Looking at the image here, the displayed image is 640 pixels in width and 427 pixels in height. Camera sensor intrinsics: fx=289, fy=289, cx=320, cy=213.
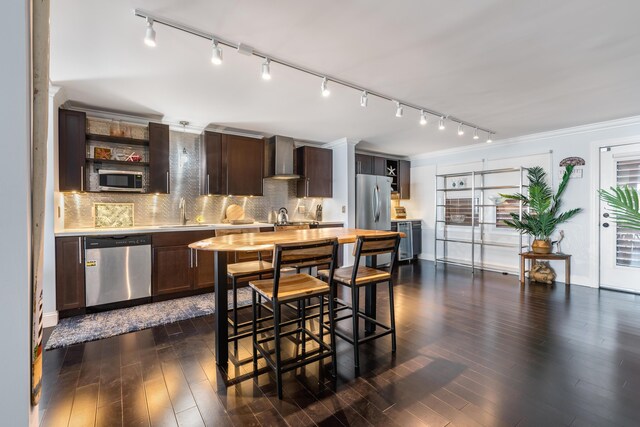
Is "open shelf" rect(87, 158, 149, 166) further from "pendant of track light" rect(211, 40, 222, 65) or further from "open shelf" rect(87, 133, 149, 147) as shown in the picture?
"pendant of track light" rect(211, 40, 222, 65)

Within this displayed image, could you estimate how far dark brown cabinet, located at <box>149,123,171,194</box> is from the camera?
3.85 m

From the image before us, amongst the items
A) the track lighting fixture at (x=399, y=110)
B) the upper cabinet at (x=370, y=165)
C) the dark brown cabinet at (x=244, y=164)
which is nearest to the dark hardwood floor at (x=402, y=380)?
the dark brown cabinet at (x=244, y=164)

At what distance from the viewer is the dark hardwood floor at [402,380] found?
1662 millimetres

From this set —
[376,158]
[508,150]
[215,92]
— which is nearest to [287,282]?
[215,92]

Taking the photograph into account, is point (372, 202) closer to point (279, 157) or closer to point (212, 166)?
point (279, 157)

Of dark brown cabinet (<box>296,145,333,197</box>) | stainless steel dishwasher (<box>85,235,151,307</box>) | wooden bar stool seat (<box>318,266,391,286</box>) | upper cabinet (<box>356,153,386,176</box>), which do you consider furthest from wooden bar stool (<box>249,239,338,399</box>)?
upper cabinet (<box>356,153,386,176</box>)

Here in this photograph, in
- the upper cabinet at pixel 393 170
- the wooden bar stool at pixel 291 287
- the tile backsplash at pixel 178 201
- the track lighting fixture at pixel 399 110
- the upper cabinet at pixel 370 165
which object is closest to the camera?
the wooden bar stool at pixel 291 287

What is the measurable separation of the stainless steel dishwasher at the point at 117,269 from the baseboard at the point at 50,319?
0.92 ft

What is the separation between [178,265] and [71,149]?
179 centimetres

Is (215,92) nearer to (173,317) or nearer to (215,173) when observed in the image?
(215,173)

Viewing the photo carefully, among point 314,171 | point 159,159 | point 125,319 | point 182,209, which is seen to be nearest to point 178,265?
point 125,319

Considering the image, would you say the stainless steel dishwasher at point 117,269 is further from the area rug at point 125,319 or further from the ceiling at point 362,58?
the ceiling at point 362,58

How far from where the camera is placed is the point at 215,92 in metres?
3.07

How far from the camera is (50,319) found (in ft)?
9.75
